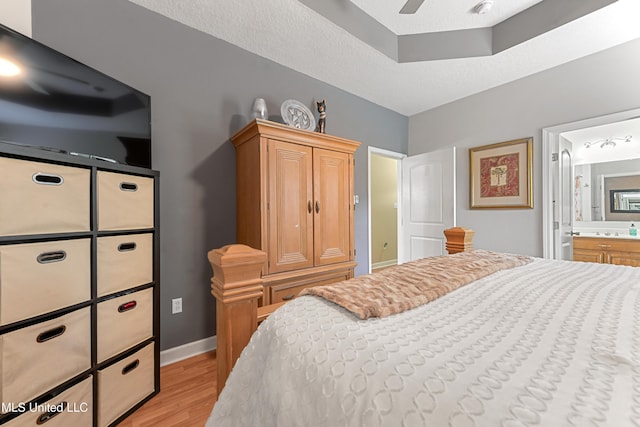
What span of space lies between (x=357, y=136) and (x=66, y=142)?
260 centimetres

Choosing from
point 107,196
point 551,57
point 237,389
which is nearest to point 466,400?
point 237,389

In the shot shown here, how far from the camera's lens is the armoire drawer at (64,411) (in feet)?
3.22

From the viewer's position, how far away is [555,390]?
0.41 m

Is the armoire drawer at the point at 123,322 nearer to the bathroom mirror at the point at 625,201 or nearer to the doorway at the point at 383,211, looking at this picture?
the doorway at the point at 383,211

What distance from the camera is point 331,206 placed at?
223cm

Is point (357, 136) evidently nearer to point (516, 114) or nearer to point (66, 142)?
point (516, 114)

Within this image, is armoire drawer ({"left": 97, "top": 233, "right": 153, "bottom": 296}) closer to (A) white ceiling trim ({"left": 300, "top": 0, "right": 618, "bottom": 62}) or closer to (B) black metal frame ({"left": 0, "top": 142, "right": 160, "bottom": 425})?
(B) black metal frame ({"left": 0, "top": 142, "right": 160, "bottom": 425})

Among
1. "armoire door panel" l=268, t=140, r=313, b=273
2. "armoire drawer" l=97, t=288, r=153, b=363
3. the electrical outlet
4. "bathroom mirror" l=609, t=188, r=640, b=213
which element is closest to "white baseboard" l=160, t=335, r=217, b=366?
the electrical outlet

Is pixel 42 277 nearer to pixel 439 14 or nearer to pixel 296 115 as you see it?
pixel 296 115

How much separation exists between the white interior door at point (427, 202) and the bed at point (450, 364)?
233 cm

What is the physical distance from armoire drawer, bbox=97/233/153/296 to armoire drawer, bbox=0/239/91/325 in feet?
0.22

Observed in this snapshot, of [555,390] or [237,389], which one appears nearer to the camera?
[555,390]

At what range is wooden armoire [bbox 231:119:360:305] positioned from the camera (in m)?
1.86

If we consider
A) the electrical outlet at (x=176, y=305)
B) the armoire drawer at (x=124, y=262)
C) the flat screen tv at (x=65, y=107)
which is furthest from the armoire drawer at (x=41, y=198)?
the electrical outlet at (x=176, y=305)
